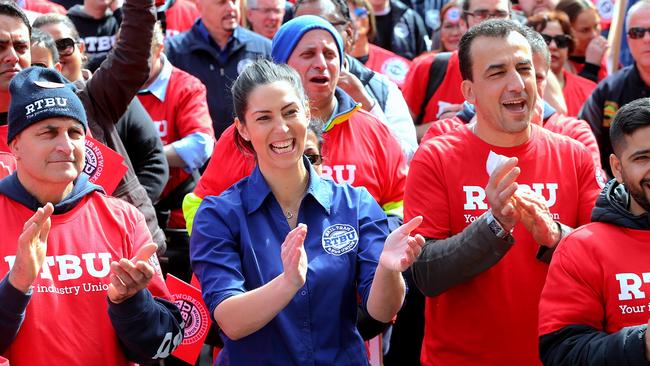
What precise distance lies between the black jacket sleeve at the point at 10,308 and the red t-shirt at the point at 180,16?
5215 millimetres

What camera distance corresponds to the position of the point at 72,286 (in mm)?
4188

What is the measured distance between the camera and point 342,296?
162 inches

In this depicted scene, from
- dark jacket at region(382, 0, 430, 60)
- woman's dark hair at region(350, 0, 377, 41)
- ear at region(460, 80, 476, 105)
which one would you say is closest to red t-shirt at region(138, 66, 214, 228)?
woman's dark hair at region(350, 0, 377, 41)

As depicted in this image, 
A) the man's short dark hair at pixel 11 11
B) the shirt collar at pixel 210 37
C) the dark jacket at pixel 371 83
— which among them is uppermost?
the man's short dark hair at pixel 11 11

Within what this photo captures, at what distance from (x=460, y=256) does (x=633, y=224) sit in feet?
2.25

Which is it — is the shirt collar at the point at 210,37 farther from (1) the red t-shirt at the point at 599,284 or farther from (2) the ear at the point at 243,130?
(1) the red t-shirt at the point at 599,284

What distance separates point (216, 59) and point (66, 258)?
374 centimetres

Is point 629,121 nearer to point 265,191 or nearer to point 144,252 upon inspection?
point 265,191

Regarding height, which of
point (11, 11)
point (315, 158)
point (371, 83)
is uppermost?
point (11, 11)

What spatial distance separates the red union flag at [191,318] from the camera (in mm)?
4750

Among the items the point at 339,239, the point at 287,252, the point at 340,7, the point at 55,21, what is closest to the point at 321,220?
the point at 339,239

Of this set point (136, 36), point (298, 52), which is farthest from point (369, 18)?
point (136, 36)

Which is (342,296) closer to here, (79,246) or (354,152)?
(79,246)

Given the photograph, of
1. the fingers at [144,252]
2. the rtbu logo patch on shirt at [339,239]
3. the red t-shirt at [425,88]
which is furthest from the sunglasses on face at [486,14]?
the fingers at [144,252]
